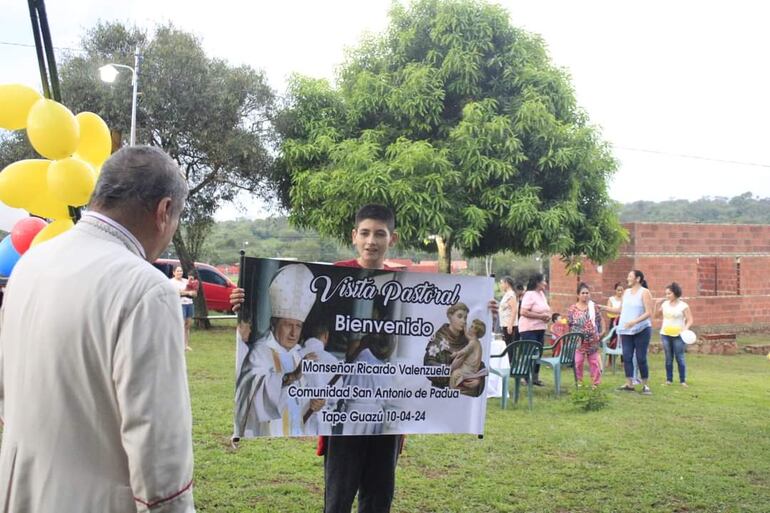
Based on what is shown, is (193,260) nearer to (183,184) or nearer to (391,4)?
(391,4)

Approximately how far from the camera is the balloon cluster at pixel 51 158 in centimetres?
371

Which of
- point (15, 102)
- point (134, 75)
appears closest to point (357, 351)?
point (15, 102)

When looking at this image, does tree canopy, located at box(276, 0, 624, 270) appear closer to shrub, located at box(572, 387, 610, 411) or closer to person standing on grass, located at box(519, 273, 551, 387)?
person standing on grass, located at box(519, 273, 551, 387)

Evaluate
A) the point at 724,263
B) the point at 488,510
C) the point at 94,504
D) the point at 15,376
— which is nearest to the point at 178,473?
the point at 94,504

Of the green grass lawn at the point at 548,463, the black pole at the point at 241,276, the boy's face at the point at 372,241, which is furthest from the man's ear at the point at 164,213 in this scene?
the green grass lawn at the point at 548,463

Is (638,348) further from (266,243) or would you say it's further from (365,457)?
(266,243)

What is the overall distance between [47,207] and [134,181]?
8.05 ft

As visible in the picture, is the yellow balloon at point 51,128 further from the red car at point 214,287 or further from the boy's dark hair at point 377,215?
the red car at point 214,287

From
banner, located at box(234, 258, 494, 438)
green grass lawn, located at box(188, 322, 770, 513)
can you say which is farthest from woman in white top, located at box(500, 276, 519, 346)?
→ banner, located at box(234, 258, 494, 438)

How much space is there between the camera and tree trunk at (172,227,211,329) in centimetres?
1814

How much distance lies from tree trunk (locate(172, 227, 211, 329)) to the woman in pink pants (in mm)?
10905

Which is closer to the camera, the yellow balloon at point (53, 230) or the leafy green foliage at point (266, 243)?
the yellow balloon at point (53, 230)

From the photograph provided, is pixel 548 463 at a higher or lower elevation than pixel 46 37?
lower

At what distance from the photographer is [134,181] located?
1.89 meters
